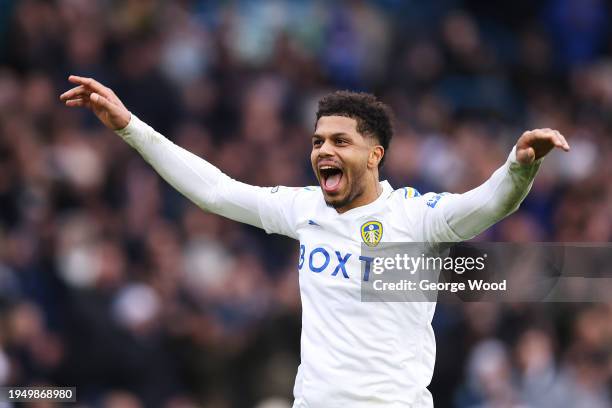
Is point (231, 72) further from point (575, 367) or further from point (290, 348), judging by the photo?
point (575, 367)

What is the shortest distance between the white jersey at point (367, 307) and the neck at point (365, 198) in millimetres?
34

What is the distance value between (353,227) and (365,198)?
0.19 meters

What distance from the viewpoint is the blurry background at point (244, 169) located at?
34.1 feet

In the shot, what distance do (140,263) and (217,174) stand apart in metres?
4.81

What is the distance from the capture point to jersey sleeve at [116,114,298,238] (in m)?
6.54

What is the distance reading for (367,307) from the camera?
235 inches

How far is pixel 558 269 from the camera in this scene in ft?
25.2

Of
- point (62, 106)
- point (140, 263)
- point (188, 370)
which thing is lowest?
point (188, 370)

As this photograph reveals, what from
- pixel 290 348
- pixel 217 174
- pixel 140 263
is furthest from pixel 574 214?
pixel 217 174

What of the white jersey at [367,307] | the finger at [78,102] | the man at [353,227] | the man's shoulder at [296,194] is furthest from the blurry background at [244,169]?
the finger at [78,102]

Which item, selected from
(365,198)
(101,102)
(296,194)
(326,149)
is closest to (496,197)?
(365,198)

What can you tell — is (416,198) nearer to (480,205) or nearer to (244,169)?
(480,205)

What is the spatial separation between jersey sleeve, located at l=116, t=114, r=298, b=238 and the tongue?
36 centimetres

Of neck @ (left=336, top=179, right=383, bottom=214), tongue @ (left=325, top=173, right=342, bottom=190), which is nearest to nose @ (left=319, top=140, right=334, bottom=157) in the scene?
tongue @ (left=325, top=173, right=342, bottom=190)
